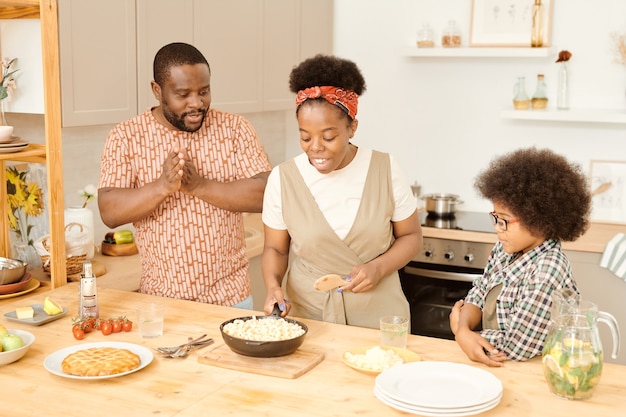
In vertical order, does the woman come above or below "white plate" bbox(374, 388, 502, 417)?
above

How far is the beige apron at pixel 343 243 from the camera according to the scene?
2375 millimetres

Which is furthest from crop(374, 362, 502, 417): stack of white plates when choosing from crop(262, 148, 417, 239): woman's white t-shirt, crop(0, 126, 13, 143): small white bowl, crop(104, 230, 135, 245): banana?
crop(104, 230, 135, 245): banana

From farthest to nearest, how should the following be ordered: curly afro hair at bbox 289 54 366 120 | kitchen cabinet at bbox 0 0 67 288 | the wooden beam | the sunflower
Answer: the sunflower
the wooden beam
kitchen cabinet at bbox 0 0 67 288
curly afro hair at bbox 289 54 366 120

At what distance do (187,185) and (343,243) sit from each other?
0.51 m

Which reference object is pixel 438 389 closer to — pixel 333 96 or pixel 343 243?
pixel 343 243

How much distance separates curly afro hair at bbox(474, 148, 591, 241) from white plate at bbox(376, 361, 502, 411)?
415 mm

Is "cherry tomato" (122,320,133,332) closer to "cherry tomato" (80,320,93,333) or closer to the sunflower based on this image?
"cherry tomato" (80,320,93,333)

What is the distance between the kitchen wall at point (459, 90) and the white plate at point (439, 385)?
2742 millimetres

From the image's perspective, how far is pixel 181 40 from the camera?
130 inches

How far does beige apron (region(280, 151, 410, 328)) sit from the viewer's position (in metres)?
2.38

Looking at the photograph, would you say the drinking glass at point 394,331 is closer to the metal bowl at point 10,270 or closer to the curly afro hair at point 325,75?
the curly afro hair at point 325,75

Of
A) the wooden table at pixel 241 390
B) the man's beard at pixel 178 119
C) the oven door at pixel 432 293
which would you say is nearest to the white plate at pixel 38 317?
the wooden table at pixel 241 390

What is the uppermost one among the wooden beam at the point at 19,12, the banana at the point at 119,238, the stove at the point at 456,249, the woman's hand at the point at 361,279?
the wooden beam at the point at 19,12

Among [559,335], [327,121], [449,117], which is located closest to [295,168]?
[327,121]
